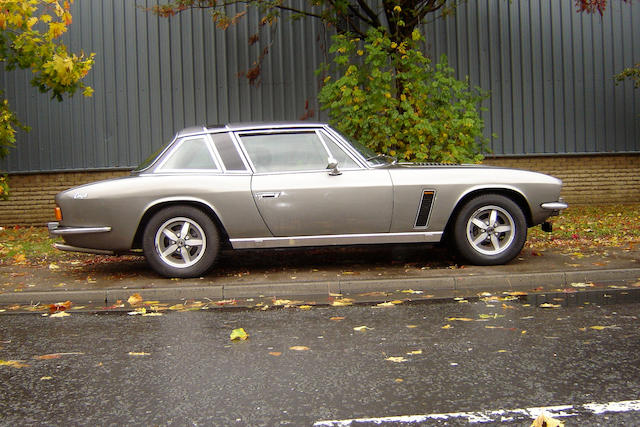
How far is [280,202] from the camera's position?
744 cm

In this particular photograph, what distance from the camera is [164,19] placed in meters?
14.4

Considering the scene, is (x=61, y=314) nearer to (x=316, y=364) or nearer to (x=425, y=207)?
(x=316, y=364)

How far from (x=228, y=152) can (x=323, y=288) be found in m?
1.81

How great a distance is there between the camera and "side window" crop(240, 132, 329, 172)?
7.61 metres

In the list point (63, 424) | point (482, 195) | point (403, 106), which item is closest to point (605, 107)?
point (403, 106)

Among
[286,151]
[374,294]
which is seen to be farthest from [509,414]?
[286,151]

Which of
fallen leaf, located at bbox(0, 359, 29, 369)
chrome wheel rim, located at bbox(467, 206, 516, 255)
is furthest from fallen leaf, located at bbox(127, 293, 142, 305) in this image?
chrome wheel rim, located at bbox(467, 206, 516, 255)

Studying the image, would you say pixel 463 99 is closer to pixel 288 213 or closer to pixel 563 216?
pixel 563 216

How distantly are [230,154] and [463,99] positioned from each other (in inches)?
202

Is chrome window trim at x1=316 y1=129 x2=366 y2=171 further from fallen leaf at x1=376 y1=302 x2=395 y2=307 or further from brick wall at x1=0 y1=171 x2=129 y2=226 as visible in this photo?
brick wall at x1=0 y1=171 x2=129 y2=226

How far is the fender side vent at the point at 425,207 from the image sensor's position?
24.8 feet

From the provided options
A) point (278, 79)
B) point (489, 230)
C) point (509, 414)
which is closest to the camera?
point (509, 414)

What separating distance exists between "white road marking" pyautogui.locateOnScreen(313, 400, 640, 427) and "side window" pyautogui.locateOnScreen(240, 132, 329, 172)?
169 inches

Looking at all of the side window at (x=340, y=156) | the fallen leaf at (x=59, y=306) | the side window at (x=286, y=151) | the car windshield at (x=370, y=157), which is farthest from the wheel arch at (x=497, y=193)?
the fallen leaf at (x=59, y=306)
